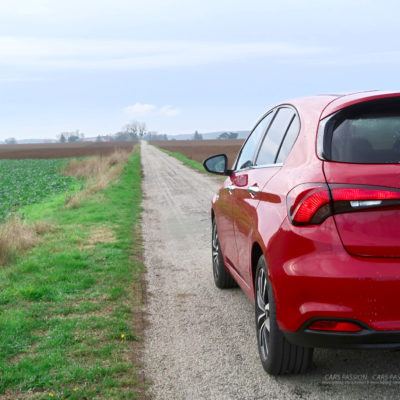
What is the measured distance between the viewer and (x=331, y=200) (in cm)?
294

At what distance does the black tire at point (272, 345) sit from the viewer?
3414 millimetres

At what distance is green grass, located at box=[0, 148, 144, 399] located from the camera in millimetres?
3668

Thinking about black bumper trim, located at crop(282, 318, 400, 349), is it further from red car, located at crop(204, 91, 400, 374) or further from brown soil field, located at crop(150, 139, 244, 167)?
brown soil field, located at crop(150, 139, 244, 167)

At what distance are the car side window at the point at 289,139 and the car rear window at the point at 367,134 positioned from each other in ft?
1.30

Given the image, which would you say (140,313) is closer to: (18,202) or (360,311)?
(360,311)

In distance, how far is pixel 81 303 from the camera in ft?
18.3

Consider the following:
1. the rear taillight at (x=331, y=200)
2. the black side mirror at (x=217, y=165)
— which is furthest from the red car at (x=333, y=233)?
the black side mirror at (x=217, y=165)

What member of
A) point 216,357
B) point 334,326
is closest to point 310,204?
point 334,326

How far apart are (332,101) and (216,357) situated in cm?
196

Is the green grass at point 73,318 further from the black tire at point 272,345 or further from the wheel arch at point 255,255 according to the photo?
the wheel arch at point 255,255

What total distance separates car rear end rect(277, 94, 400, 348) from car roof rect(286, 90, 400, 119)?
19cm

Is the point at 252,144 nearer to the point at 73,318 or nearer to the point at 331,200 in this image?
the point at 331,200

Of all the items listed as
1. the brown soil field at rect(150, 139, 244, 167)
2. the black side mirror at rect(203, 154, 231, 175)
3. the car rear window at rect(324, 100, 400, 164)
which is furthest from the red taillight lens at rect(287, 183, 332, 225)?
the brown soil field at rect(150, 139, 244, 167)

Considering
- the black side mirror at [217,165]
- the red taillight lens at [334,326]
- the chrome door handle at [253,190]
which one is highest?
the black side mirror at [217,165]
